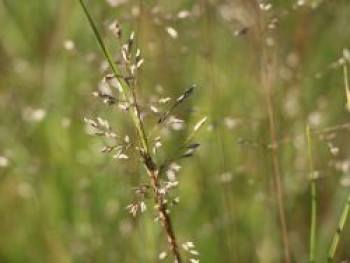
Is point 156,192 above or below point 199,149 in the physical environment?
below

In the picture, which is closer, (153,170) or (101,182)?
(153,170)

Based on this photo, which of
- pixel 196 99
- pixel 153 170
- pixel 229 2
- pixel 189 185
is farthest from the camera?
pixel 196 99

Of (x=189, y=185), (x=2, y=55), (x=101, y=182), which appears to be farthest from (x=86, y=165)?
(x=2, y=55)

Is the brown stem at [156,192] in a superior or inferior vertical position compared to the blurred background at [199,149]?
inferior

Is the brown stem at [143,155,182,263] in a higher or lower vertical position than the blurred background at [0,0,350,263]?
lower

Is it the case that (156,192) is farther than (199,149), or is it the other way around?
Result: (199,149)

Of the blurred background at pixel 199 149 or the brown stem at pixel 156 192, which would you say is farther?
the blurred background at pixel 199 149

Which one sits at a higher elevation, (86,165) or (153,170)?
(86,165)

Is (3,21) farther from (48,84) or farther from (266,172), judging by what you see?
(266,172)
